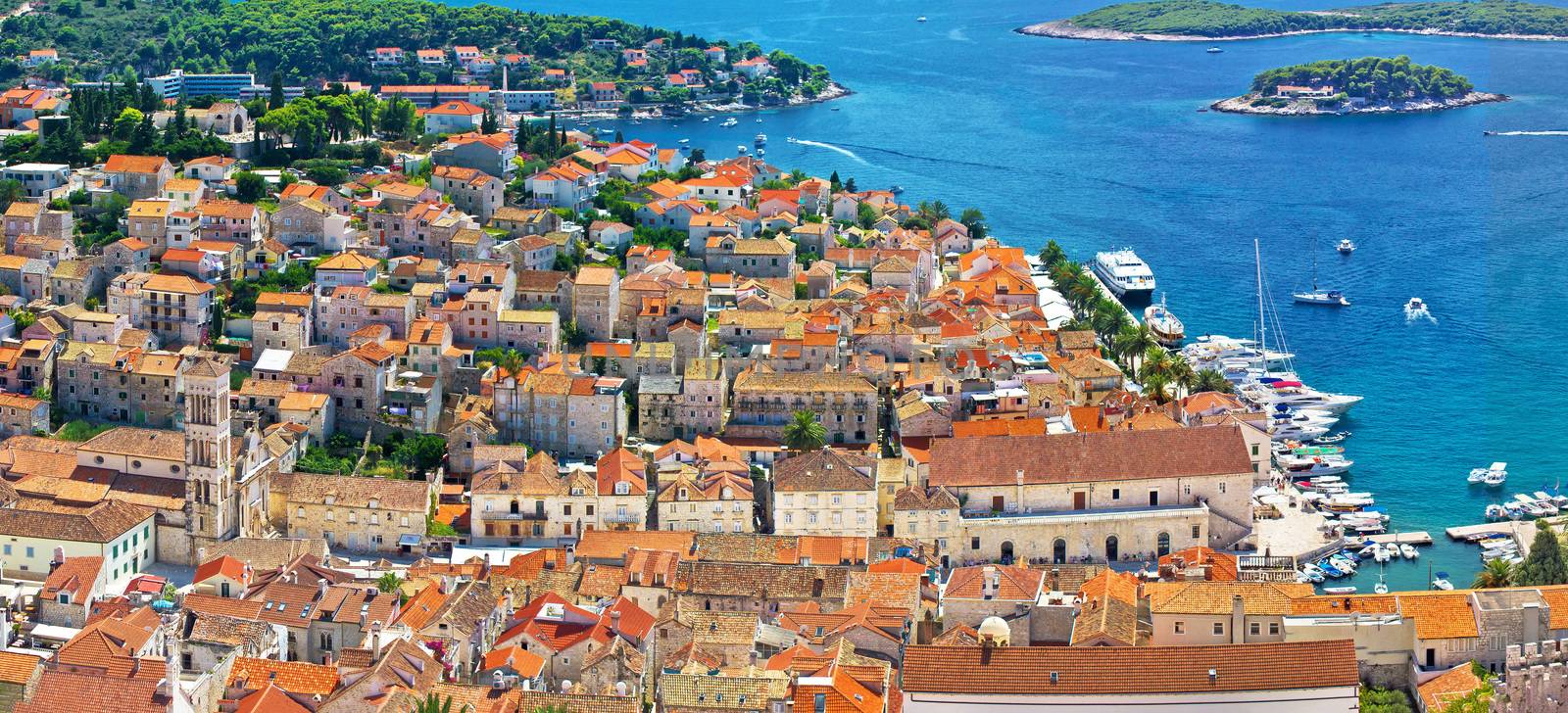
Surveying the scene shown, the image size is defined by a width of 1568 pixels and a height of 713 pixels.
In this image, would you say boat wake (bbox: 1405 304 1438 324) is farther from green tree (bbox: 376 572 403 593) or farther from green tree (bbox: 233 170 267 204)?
green tree (bbox: 376 572 403 593)

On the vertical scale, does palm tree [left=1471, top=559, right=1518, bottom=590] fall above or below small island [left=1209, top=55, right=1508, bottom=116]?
below

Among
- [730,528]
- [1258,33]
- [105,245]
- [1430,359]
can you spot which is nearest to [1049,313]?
[1430,359]

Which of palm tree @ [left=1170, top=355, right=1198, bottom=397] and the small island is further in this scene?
the small island

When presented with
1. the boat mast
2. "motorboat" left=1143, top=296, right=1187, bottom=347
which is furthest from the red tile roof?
"motorboat" left=1143, top=296, right=1187, bottom=347

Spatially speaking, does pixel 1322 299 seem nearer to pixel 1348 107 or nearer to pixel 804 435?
pixel 804 435

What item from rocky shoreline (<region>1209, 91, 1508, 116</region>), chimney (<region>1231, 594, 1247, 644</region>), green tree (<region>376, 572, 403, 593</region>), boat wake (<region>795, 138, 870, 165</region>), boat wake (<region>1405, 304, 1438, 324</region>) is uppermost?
rocky shoreline (<region>1209, 91, 1508, 116</region>)
